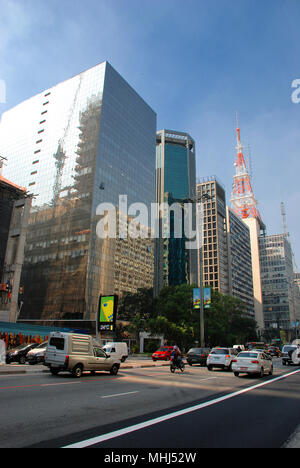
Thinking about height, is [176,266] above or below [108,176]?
below

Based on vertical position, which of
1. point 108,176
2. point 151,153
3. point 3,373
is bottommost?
point 3,373

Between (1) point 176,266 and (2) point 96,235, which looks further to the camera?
(1) point 176,266

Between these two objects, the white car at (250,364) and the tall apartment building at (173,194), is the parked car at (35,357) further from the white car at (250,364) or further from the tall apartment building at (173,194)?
the tall apartment building at (173,194)

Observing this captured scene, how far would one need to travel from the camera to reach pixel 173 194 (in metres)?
145

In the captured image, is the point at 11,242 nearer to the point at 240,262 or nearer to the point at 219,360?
the point at 219,360

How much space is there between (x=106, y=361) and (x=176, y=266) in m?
120

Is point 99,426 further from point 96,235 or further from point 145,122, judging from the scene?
point 145,122

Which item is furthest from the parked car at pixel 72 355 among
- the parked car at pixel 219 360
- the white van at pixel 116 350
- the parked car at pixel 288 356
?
the parked car at pixel 288 356

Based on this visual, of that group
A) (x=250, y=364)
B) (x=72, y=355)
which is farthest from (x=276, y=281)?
(x=72, y=355)

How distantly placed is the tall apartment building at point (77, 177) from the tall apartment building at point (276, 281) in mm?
97048

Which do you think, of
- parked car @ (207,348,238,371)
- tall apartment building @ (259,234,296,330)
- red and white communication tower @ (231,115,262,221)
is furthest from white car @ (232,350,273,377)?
red and white communication tower @ (231,115,262,221)

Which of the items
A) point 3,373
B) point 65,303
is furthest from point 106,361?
point 65,303

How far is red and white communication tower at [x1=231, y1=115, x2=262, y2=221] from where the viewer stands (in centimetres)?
17500

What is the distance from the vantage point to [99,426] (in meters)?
6.44
